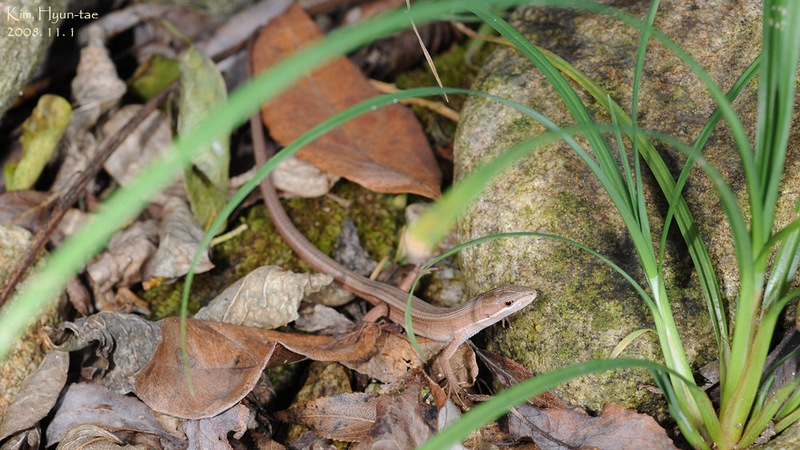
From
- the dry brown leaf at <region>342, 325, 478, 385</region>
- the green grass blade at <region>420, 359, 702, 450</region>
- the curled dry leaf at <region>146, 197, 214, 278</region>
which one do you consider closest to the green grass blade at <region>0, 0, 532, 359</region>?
the green grass blade at <region>420, 359, 702, 450</region>

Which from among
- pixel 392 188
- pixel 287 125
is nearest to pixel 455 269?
pixel 392 188

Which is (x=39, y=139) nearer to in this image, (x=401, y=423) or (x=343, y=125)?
(x=343, y=125)

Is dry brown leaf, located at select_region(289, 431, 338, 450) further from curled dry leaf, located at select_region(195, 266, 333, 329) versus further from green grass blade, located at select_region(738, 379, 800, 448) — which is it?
green grass blade, located at select_region(738, 379, 800, 448)

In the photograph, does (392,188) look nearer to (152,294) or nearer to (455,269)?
(455,269)

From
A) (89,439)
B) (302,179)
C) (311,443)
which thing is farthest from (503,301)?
(89,439)

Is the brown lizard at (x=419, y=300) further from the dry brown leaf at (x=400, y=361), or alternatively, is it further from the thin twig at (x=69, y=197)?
the thin twig at (x=69, y=197)

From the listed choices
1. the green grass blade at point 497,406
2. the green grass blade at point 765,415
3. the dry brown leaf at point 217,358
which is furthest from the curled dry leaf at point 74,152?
the green grass blade at point 765,415
